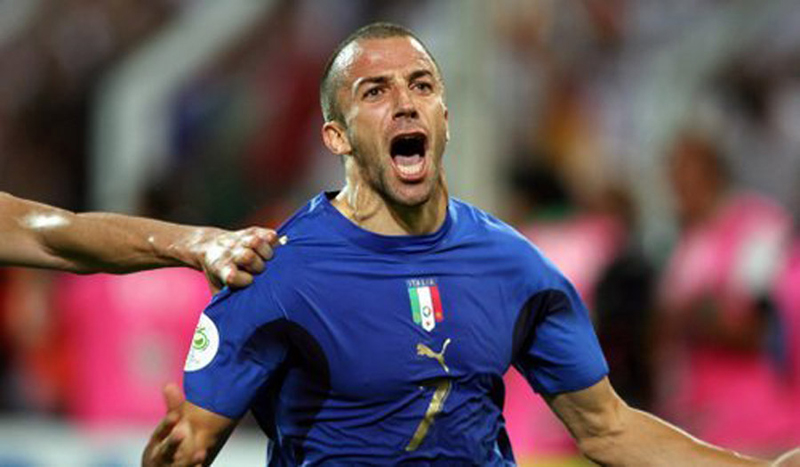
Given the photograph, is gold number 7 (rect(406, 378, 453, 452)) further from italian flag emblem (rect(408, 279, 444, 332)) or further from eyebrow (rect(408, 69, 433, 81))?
eyebrow (rect(408, 69, 433, 81))

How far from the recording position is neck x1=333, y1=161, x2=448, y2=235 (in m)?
4.66

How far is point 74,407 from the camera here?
943 cm

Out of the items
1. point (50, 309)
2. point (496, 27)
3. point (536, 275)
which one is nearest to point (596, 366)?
point (536, 275)

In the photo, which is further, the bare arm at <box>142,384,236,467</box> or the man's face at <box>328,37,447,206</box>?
the man's face at <box>328,37,447,206</box>

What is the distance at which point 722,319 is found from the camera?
7.46 metres

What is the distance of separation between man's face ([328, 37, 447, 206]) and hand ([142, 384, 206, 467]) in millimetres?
808

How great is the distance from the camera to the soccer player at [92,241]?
4820 mm

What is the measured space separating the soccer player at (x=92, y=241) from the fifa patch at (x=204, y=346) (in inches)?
10.6

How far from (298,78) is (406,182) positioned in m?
6.66

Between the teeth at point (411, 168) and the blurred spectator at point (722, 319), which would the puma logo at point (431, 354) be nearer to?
the teeth at point (411, 168)

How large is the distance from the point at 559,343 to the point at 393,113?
2.47ft

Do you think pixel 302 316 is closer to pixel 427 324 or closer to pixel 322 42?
pixel 427 324

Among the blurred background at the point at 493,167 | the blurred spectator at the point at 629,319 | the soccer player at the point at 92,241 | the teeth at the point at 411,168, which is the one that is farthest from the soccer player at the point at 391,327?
the blurred background at the point at 493,167

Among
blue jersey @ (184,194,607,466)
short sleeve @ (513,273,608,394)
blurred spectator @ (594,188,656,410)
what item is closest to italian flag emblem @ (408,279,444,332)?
blue jersey @ (184,194,607,466)
